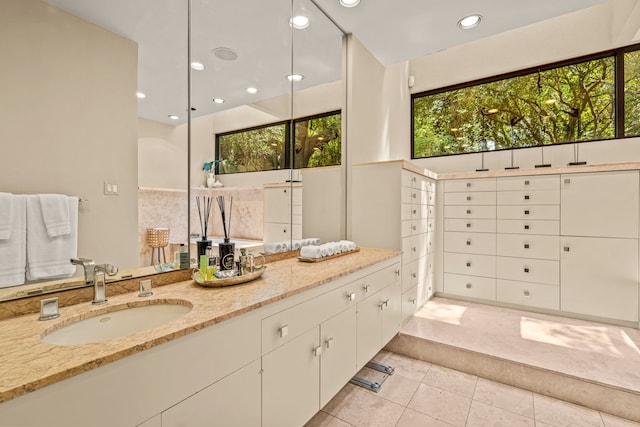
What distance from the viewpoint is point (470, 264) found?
3.41 metres

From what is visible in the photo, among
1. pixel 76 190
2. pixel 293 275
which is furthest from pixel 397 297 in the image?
pixel 76 190

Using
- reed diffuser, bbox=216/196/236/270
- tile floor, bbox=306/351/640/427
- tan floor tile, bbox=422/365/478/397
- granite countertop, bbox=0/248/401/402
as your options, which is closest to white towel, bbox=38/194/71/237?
granite countertop, bbox=0/248/401/402

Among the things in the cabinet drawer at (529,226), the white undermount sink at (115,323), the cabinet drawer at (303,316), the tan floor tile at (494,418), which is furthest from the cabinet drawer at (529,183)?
the white undermount sink at (115,323)

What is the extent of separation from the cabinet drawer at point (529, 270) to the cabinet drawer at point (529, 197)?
1.99 ft

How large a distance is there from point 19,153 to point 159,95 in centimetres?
59

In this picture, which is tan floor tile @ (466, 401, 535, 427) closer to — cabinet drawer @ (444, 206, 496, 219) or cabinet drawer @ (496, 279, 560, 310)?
cabinet drawer @ (496, 279, 560, 310)

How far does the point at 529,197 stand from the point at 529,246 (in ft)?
1.71

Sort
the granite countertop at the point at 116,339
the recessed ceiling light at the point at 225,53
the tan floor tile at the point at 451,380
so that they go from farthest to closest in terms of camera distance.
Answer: the tan floor tile at the point at 451,380, the recessed ceiling light at the point at 225,53, the granite countertop at the point at 116,339

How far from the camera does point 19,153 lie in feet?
3.03

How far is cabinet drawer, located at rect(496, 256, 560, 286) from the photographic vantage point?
299 cm

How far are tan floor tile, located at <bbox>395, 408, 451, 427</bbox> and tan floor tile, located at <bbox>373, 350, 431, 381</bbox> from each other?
1.37 ft

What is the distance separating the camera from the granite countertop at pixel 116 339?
2.02 ft

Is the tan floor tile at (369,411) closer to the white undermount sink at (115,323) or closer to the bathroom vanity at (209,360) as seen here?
the bathroom vanity at (209,360)

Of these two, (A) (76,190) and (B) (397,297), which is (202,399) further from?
(B) (397,297)
